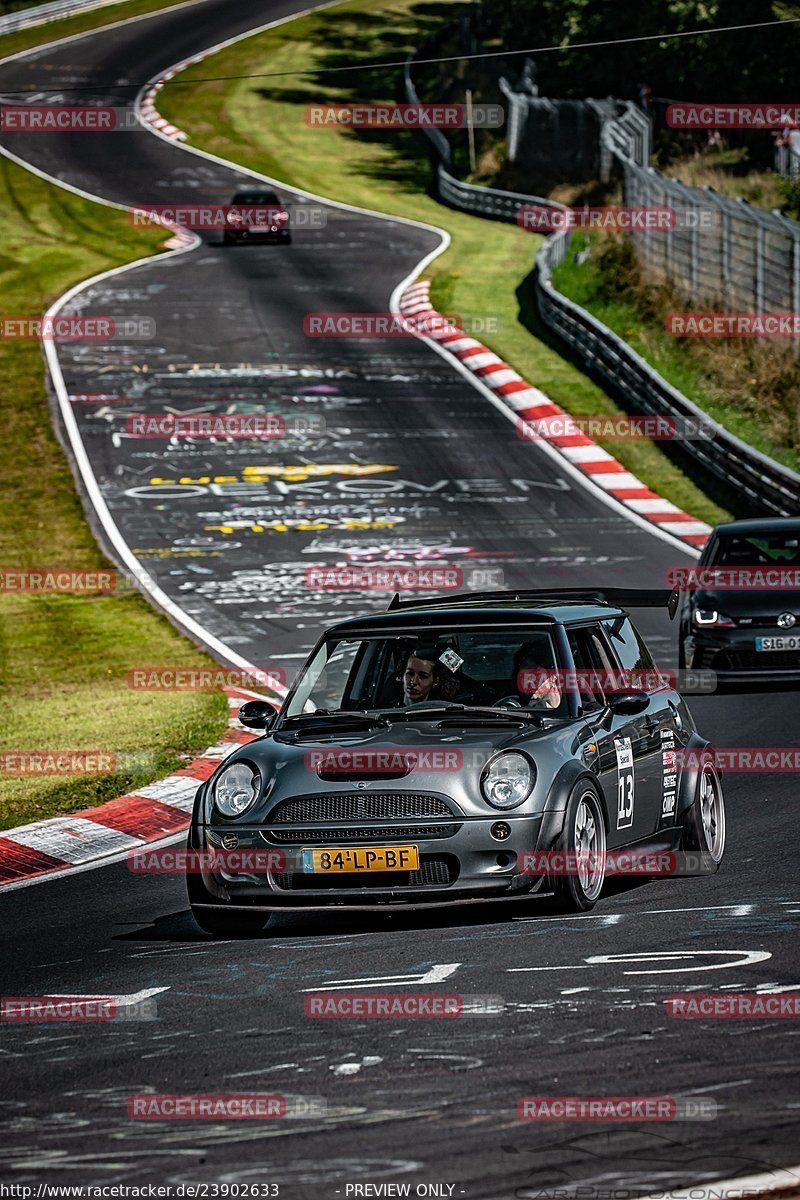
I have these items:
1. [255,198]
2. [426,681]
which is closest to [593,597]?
[426,681]

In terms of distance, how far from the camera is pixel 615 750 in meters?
9.02

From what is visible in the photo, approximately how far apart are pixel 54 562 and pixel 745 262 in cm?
1372

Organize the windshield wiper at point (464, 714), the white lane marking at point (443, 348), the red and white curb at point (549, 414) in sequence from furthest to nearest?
the red and white curb at point (549, 414)
the white lane marking at point (443, 348)
the windshield wiper at point (464, 714)

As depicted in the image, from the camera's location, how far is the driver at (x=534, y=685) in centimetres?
908

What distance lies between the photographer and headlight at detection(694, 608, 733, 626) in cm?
1666

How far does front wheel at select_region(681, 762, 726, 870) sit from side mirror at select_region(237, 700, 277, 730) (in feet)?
7.16

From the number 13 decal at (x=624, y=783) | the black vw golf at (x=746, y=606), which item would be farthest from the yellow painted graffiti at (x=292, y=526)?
the number 13 decal at (x=624, y=783)

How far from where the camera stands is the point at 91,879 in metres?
10.3

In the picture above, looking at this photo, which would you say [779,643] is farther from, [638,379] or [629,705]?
[638,379]

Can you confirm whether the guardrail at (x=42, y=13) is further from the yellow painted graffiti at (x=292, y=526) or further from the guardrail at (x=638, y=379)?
the yellow painted graffiti at (x=292, y=526)

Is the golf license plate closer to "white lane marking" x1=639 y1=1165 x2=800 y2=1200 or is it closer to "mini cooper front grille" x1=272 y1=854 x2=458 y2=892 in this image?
"mini cooper front grille" x1=272 y1=854 x2=458 y2=892

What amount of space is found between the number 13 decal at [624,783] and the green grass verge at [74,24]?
233 feet

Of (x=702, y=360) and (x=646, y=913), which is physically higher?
(x=646, y=913)

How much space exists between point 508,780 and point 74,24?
79.2 m
